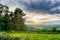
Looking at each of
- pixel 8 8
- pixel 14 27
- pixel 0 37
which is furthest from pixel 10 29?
pixel 0 37

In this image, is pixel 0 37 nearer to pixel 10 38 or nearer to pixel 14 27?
pixel 10 38

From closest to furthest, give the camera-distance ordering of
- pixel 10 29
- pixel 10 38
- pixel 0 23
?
pixel 10 38
pixel 10 29
pixel 0 23

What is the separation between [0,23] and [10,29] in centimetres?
260

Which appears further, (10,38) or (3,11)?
(3,11)

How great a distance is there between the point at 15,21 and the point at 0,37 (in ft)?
40.4

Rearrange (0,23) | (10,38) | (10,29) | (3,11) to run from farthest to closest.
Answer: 1. (3,11)
2. (0,23)
3. (10,29)
4. (10,38)

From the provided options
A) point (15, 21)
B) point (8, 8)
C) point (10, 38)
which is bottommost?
point (10, 38)

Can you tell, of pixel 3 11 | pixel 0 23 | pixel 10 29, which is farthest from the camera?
pixel 3 11

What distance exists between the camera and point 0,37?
17.4m

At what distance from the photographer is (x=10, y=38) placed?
55.7 feet

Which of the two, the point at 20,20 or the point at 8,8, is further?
the point at 8,8

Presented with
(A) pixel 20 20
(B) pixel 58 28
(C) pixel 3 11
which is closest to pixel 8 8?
(C) pixel 3 11

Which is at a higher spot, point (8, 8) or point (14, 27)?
point (8, 8)

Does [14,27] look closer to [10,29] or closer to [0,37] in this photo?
[10,29]
